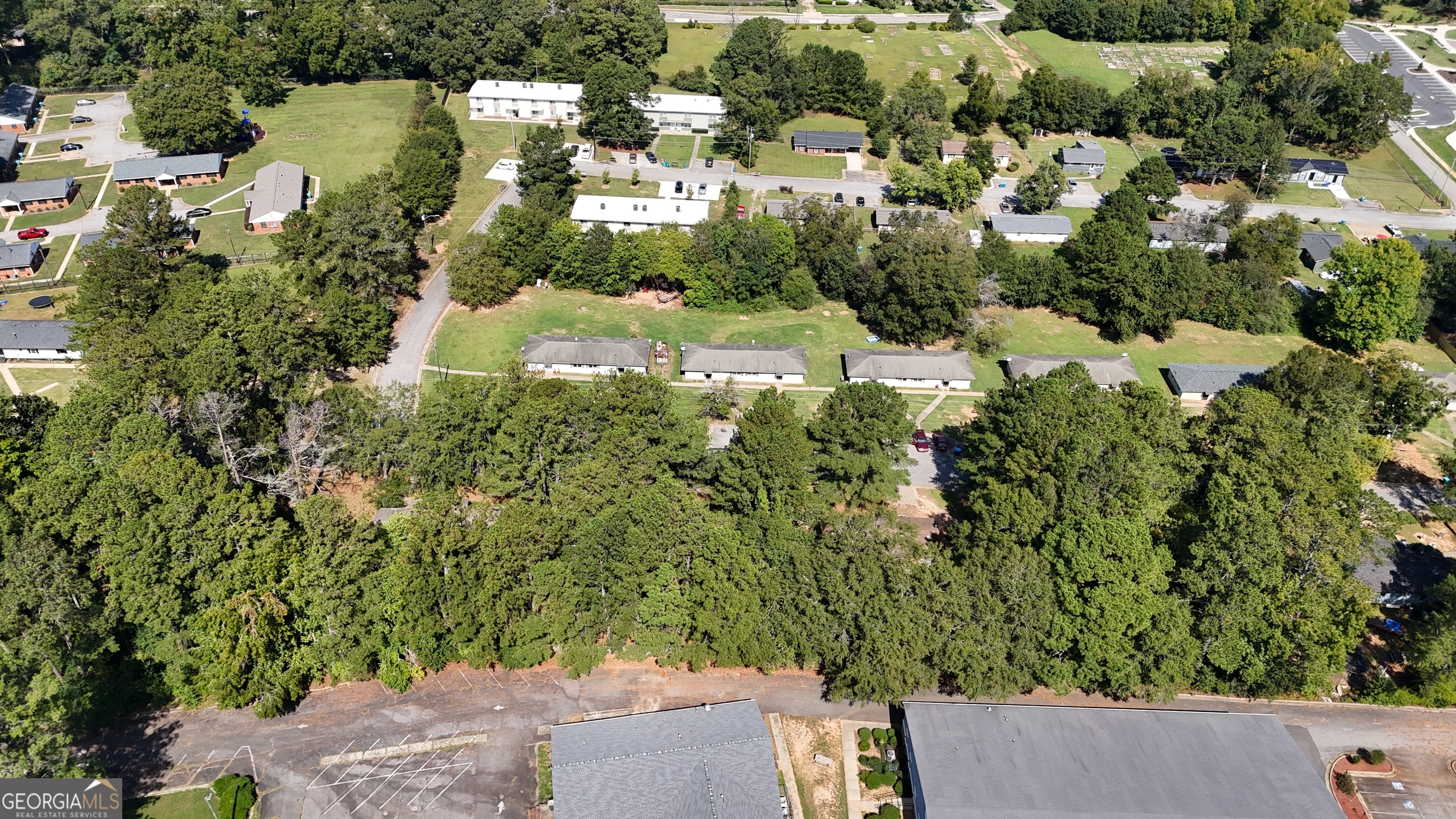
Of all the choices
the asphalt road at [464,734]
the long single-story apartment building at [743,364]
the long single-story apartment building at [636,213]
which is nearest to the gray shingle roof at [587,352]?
the long single-story apartment building at [743,364]

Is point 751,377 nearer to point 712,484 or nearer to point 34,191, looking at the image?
point 712,484

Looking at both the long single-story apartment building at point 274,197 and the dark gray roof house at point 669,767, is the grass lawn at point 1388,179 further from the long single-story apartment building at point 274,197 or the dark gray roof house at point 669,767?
the long single-story apartment building at point 274,197

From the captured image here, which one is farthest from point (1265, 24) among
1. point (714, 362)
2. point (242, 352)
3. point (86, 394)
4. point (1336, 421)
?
point (86, 394)

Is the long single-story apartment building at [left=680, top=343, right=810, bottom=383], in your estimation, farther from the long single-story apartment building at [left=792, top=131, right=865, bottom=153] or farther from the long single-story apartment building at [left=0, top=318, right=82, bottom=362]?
the long single-story apartment building at [left=0, top=318, right=82, bottom=362]

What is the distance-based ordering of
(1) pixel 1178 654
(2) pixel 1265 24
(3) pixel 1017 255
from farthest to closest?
1. (2) pixel 1265 24
2. (3) pixel 1017 255
3. (1) pixel 1178 654

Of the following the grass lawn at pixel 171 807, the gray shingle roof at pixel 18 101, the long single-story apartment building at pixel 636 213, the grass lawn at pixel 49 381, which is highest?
the gray shingle roof at pixel 18 101

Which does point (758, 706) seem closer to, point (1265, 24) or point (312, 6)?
point (312, 6)
